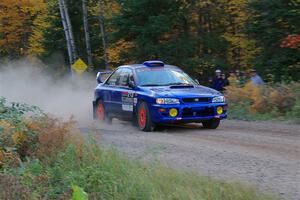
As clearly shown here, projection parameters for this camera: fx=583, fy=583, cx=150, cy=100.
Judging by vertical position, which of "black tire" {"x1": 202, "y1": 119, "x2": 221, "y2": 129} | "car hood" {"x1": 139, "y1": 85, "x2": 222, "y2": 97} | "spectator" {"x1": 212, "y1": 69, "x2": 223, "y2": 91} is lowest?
"spectator" {"x1": 212, "y1": 69, "x2": 223, "y2": 91}

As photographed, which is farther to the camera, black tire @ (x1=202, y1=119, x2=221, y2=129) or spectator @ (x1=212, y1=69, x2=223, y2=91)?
spectator @ (x1=212, y1=69, x2=223, y2=91)

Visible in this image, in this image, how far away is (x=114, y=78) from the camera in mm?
15906

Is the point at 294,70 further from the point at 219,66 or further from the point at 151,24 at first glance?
the point at 151,24

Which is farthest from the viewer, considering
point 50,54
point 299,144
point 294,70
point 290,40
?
point 50,54

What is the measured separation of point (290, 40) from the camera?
2164 centimetres

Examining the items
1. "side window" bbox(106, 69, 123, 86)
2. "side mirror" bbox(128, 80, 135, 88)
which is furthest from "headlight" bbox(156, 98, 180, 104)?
"side window" bbox(106, 69, 123, 86)

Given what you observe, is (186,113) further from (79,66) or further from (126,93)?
(79,66)

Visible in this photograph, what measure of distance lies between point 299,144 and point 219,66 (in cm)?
1990

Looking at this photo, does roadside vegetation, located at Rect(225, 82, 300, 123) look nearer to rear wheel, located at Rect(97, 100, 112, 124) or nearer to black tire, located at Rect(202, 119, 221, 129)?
black tire, located at Rect(202, 119, 221, 129)

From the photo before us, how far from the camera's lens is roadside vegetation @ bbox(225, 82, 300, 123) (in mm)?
16609

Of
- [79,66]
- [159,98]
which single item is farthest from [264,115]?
[79,66]

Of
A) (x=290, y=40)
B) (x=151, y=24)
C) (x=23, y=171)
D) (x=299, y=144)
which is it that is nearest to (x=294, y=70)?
(x=290, y=40)

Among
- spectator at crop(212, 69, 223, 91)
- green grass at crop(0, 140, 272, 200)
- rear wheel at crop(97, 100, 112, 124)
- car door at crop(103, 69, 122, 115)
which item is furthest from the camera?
spectator at crop(212, 69, 223, 91)

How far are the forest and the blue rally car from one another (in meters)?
8.77
